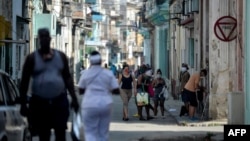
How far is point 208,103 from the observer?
24.8 meters

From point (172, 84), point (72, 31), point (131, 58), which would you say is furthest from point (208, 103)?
point (131, 58)

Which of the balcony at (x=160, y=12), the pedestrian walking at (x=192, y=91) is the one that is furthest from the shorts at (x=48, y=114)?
the balcony at (x=160, y=12)

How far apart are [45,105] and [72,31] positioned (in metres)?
58.0

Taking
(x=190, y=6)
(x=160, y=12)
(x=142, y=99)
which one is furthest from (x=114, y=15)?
(x=142, y=99)

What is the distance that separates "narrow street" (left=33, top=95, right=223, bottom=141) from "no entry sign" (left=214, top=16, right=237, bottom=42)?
7.95 ft

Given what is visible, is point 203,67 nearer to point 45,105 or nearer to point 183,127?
point 183,127

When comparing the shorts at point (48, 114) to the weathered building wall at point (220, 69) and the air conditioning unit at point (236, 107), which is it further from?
the weathered building wall at point (220, 69)

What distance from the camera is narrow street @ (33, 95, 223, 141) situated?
61.8 feet

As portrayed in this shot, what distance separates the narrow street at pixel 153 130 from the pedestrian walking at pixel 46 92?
7017 mm

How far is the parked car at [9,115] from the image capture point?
10.9 m

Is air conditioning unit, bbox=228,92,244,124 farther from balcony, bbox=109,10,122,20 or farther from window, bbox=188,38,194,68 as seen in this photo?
balcony, bbox=109,10,122,20

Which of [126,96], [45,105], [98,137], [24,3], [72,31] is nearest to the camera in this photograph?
[45,105]

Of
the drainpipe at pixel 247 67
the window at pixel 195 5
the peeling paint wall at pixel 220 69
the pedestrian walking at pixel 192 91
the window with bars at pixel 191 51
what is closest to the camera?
the drainpipe at pixel 247 67

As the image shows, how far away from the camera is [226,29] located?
69.8 feet
